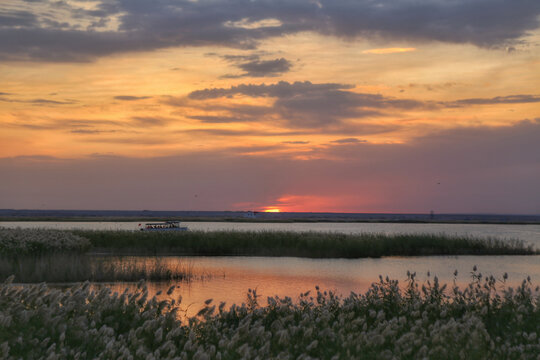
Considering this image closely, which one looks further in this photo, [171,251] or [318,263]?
[171,251]

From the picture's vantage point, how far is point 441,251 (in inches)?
1875

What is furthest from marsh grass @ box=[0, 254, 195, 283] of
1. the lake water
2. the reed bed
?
the lake water

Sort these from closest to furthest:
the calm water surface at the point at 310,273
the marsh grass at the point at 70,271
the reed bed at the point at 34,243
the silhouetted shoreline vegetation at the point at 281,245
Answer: the calm water surface at the point at 310,273 → the marsh grass at the point at 70,271 → the reed bed at the point at 34,243 → the silhouetted shoreline vegetation at the point at 281,245

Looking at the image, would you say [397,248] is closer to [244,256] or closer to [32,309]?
[244,256]

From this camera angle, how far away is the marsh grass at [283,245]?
44.7m

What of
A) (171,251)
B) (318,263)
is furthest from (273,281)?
(171,251)

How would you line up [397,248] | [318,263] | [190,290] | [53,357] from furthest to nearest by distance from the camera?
[397,248] → [318,263] → [190,290] → [53,357]

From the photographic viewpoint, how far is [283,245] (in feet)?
152

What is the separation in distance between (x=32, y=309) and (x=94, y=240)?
3676cm

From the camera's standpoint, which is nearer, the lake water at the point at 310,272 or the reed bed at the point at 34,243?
the lake water at the point at 310,272

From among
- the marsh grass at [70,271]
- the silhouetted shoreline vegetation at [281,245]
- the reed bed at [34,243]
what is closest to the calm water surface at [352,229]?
the silhouetted shoreline vegetation at [281,245]

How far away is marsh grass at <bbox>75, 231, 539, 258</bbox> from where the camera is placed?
147 feet

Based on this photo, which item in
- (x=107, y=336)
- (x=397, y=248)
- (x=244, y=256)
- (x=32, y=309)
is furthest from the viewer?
(x=397, y=248)

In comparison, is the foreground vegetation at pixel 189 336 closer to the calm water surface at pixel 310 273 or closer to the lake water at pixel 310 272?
the lake water at pixel 310 272
